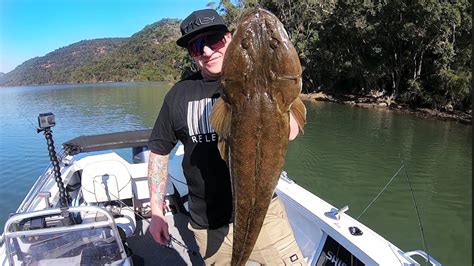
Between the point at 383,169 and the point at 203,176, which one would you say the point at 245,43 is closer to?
the point at 203,176

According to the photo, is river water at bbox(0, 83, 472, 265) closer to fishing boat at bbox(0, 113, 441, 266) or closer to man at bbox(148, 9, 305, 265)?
fishing boat at bbox(0, 113, 441, 266)

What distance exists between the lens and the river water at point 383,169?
847 centimetres

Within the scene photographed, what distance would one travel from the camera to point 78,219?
143 inches

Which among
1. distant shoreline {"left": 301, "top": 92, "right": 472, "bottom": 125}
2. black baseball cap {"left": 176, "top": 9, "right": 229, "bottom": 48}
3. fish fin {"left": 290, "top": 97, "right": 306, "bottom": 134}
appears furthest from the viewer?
distant shoreline {"left": 301, "top": 92, "right": 472, "bottom": 125}

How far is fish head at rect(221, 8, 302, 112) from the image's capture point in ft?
5.22

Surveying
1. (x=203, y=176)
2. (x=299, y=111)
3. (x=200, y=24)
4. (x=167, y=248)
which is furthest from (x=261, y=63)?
(x=167, y=248)

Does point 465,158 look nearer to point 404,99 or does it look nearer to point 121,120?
point 404,99

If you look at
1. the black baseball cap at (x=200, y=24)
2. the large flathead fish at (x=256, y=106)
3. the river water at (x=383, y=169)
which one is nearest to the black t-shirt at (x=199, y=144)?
the black baseball cap at (x=200, y=24)

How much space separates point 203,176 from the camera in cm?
228

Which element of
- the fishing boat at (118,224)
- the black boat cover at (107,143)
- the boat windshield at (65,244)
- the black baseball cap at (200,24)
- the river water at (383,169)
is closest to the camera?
the black baseball cap at (200,24)

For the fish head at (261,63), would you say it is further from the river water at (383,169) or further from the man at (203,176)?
the river water at (383,169)

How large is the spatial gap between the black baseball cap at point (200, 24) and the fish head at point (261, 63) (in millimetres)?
395

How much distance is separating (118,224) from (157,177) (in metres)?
2.10

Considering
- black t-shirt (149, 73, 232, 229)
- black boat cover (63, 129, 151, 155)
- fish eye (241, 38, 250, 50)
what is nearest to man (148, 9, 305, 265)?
black t-shirt (149, 73, 232, 229)
